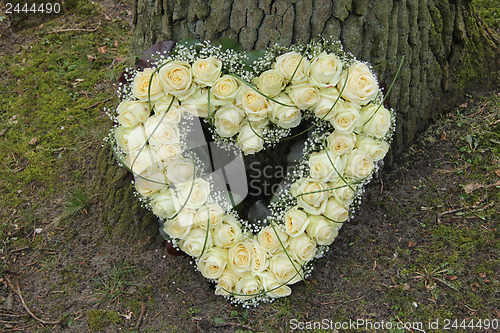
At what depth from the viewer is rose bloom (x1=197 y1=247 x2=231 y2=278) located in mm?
2104

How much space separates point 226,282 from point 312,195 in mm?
596

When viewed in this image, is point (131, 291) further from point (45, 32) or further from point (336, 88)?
point (45, 32)

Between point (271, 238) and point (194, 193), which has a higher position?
point (194, 193)

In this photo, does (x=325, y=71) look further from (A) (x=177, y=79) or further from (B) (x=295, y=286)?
(B) (x=295, y=286)

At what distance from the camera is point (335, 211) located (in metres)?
2.09

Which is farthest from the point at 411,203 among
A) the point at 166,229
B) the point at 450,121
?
the point at 166,229

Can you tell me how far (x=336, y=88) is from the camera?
6.85 ft

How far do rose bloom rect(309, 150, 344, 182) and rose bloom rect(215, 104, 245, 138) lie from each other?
0.42m

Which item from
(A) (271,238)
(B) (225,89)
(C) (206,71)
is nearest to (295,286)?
(A) (271,238)

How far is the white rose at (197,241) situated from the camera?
212 cm

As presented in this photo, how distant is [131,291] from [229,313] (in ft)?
1.76

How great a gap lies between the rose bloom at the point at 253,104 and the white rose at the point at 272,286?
76 cm

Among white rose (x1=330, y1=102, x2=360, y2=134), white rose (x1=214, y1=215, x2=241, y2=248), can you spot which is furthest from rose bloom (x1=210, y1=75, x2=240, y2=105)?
white rose (x1=214, y1=215, x2=241, y2=248)

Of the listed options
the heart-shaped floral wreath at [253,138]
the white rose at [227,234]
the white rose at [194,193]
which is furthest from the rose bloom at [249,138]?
the white rose at [227,234]
